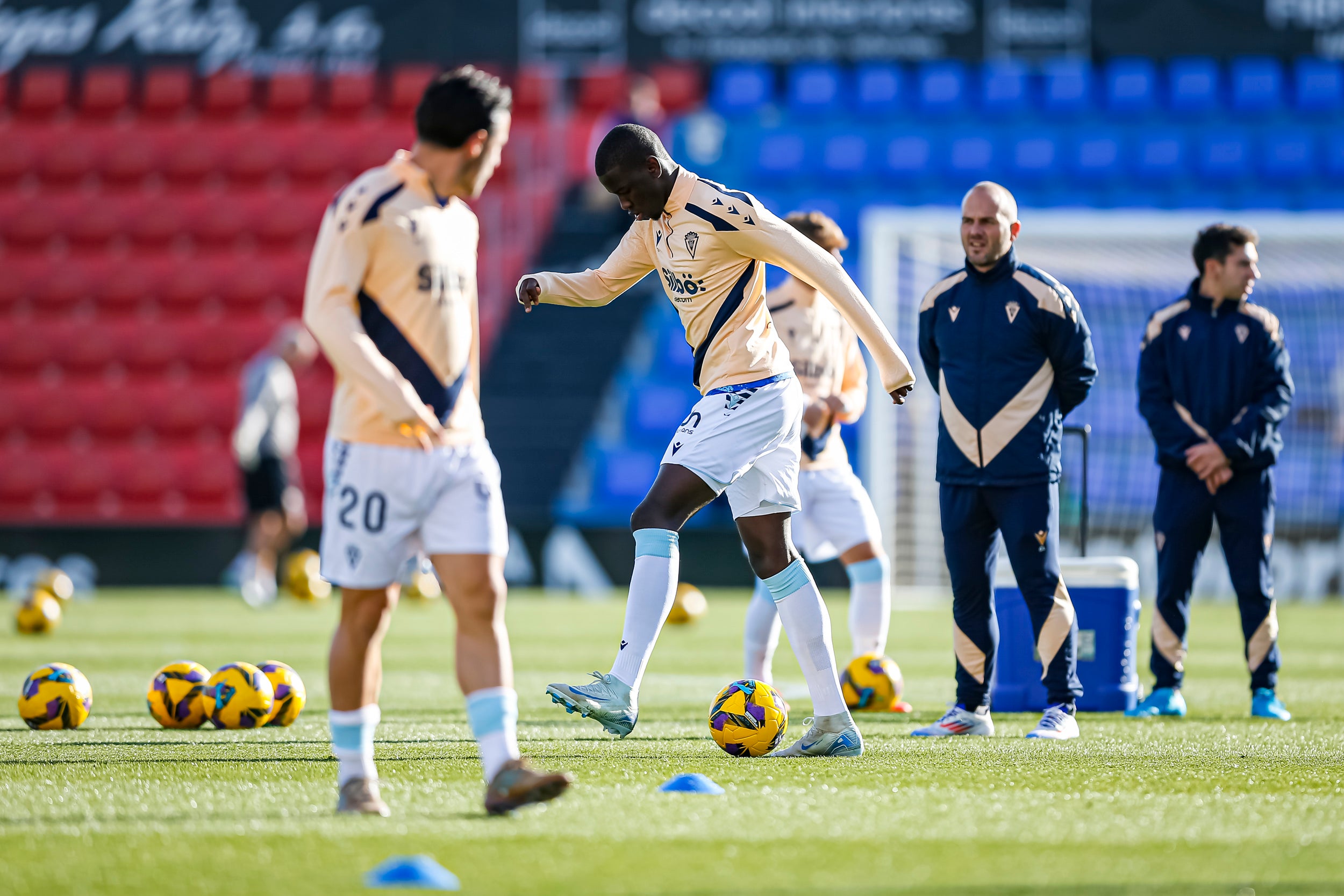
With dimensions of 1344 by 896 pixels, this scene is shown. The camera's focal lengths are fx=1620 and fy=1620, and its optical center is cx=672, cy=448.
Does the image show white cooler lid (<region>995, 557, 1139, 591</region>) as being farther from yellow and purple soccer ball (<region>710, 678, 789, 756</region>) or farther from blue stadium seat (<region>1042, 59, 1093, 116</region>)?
blue stadium seat (<region>1042, 59, 1093, 116</region>)

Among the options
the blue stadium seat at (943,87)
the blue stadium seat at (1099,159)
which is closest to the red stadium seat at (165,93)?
the blue stadium seat at (943,87)

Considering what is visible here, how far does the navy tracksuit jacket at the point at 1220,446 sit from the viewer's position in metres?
7.30

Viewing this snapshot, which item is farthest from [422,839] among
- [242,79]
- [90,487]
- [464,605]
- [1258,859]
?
[242,79]

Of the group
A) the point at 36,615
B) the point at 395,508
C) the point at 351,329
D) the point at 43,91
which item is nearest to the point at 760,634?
the point at 395,508

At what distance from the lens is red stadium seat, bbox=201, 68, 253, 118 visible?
23.4 m

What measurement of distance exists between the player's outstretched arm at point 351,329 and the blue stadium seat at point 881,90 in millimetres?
18628

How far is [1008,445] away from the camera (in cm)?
632

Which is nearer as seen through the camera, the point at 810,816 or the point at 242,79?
the point at 810,816

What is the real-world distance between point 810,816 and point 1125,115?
61.6 feet

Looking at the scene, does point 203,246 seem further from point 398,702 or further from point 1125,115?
point 398,702

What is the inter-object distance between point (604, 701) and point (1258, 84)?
18.5 meters

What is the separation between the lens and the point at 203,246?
22156 millimetres

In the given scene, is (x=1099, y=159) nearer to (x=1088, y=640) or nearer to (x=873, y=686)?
(x=1088, y=640)

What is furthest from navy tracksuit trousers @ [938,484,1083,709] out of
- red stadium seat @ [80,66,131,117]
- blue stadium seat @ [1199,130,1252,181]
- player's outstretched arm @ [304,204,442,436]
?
red stadium seat @ [80,66,131,117]
